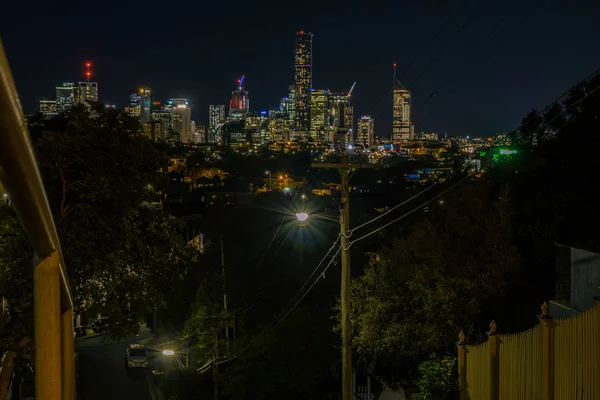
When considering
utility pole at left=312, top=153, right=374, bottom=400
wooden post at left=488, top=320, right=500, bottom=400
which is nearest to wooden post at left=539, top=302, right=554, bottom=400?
wooden post at left=488, top=320, right=500, bottom=400

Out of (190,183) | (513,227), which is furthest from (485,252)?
(190,183)

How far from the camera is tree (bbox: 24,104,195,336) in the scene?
10.1m

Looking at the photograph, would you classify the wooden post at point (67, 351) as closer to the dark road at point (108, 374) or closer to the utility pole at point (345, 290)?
the utility pole at point (345, 290)

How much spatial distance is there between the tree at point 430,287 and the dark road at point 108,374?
36.7ft

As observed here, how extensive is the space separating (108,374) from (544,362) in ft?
69.6

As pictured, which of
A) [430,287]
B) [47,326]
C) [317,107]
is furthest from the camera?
[317,107]

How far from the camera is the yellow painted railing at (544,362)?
6797mm

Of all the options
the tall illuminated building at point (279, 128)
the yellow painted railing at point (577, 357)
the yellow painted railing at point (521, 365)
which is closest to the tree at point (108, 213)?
the yellow painted railing at point (521, 365)

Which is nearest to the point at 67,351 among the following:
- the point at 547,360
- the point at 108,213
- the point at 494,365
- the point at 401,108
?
the point at 547,360

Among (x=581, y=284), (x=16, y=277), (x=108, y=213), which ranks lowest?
(x=581, y=284)

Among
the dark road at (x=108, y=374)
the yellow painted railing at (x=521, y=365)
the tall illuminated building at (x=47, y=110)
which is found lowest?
the dark road at (x=108, y=374)

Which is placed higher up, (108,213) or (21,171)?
(21,171)

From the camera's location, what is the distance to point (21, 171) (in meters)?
1.99

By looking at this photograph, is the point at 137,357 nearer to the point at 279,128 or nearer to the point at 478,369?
the point at 478,369
